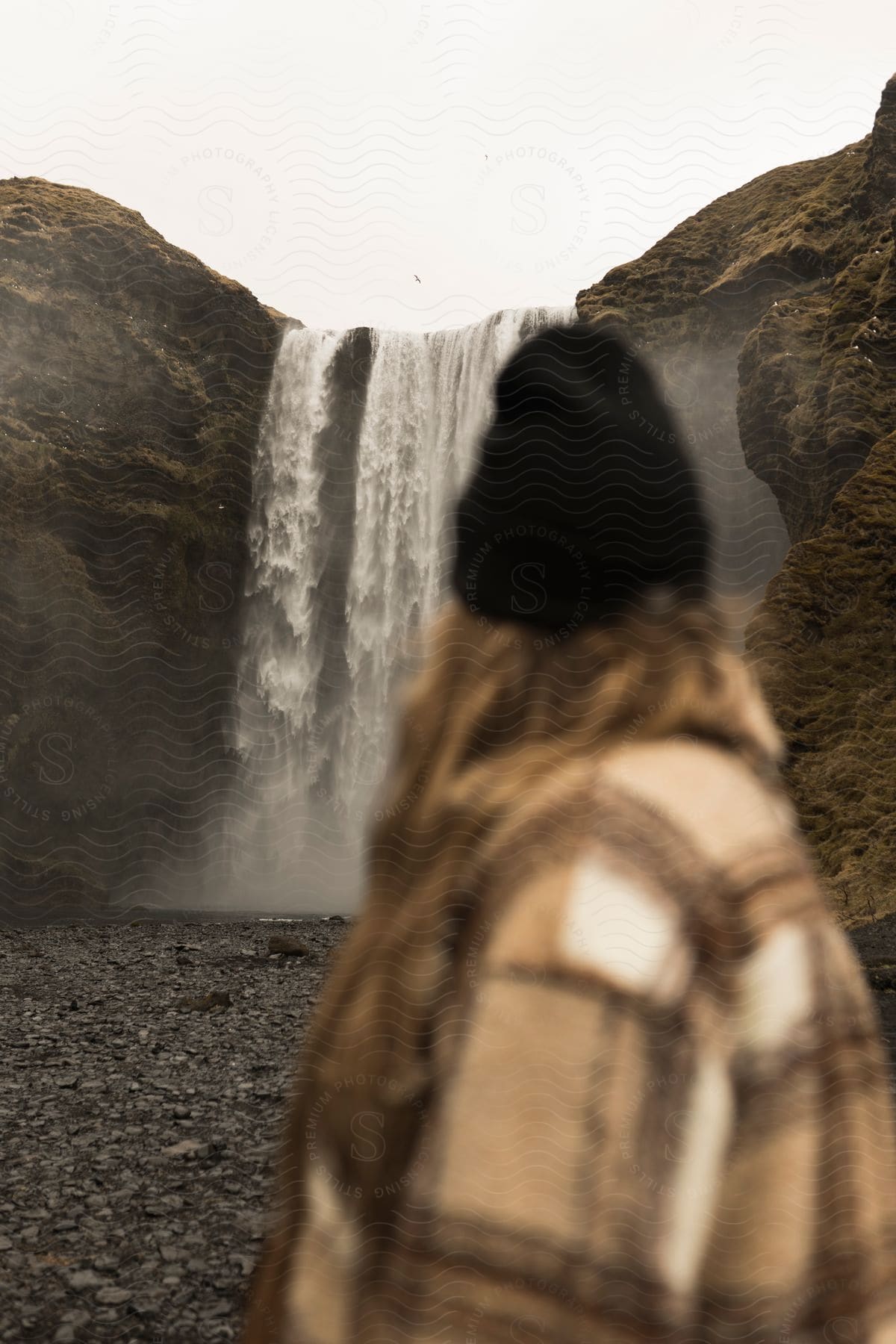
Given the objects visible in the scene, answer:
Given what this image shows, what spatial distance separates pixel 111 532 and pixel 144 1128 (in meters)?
22.1

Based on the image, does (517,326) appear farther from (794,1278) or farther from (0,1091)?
(794,1278)

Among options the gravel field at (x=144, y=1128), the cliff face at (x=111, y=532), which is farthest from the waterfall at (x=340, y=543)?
the gravel field at (x=144, y=1128)

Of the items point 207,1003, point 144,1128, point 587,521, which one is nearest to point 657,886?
point 587,521

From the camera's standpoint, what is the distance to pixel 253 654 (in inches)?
1069

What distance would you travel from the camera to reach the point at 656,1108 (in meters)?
1.08

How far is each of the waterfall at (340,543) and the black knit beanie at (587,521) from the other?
2302 centimetres

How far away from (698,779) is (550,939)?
0.83 feet

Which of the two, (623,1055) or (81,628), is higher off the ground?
(81,628)

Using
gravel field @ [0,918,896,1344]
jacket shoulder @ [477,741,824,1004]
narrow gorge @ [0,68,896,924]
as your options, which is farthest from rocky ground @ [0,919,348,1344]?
narrow gorge @ [0,68,896,924]

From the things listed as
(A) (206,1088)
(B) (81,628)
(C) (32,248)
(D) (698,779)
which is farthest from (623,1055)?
(C) (32,248)

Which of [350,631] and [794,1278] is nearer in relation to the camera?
[794,1278]

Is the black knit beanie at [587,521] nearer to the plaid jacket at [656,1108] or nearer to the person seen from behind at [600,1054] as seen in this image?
the person seen from behind at [600,1054]

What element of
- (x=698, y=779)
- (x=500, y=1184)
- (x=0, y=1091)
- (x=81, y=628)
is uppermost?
(x=81, y=628)

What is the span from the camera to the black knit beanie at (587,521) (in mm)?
1347
